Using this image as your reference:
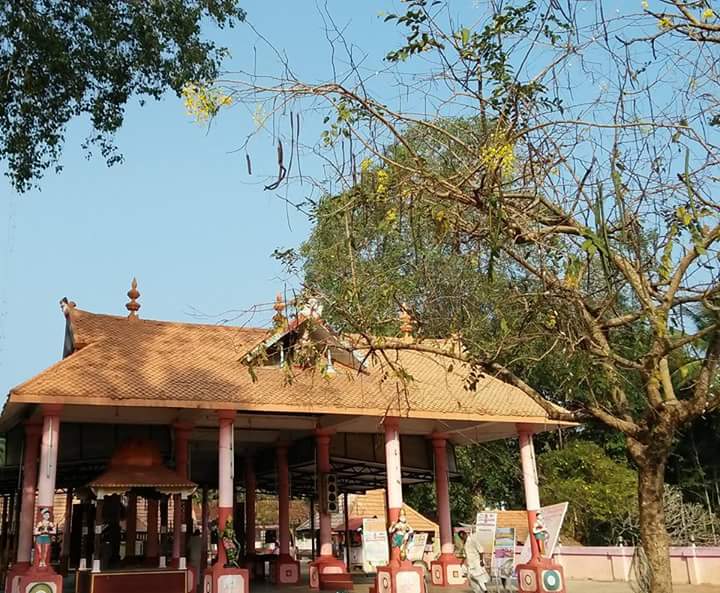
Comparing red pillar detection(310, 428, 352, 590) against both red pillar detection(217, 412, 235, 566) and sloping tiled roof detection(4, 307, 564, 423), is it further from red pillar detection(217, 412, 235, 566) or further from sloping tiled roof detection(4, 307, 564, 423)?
red pillar detection(217, 412, 235, 566)

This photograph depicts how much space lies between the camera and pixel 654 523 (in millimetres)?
5414

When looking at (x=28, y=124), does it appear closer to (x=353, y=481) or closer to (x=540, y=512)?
(x=540, y=512)

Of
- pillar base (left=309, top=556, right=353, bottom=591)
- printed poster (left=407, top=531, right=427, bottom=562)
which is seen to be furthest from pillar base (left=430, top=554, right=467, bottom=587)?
printed poster (left=407, top=531, right=427, bottom=562)

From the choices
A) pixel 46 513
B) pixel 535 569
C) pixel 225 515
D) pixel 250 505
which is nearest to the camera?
pixel 46 513

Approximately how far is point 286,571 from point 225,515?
512 centimetres

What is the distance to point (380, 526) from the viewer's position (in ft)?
69.2

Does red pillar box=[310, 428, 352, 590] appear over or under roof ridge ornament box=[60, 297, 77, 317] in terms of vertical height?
under

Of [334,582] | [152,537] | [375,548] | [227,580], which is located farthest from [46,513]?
[375,548]

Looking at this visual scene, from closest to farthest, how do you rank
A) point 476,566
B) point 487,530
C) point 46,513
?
point 46,513 < point 476,566 < point 487,530

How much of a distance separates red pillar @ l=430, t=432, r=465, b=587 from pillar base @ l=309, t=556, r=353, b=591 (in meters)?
2.08

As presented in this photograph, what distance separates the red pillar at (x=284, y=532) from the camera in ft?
52.6

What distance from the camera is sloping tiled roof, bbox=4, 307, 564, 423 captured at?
11.1 metres

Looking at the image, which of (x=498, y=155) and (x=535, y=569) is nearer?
(x=498, y=155)

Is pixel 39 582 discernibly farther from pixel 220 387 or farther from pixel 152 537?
pixel 152 537
